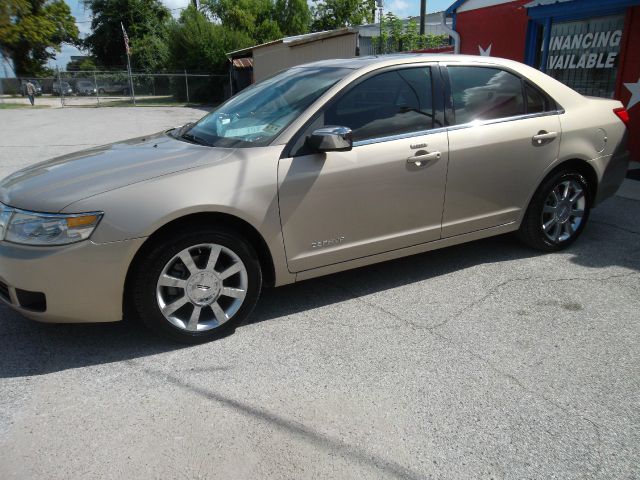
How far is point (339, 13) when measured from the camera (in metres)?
43.4

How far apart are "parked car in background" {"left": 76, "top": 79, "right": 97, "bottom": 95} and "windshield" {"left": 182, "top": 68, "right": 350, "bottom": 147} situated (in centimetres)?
3679

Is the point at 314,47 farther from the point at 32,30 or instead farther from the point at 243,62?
the point at 32,30

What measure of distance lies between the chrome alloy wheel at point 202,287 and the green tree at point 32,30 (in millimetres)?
39020

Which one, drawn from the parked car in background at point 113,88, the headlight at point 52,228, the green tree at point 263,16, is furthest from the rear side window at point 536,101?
the parked car in background at point 113,88

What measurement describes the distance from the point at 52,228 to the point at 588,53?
28.5ft

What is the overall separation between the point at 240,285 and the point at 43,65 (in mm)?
63402

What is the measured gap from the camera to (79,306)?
117 inches

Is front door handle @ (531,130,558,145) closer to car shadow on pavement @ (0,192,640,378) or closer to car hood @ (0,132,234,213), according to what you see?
car shadow on pavement @ (0,192,640,378)

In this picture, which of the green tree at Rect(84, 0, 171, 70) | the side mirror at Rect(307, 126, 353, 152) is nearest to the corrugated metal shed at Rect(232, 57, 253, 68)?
the green tree at Rect(84, 0, 171, 70)

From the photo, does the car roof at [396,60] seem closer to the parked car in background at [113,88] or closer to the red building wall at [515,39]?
the red building wall at [515,39]

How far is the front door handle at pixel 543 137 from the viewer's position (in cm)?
427

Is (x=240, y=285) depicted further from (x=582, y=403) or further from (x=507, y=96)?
(x=507, y=96)

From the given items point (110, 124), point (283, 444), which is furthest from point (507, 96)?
point (110, 124)

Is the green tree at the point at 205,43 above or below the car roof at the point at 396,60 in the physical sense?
above
